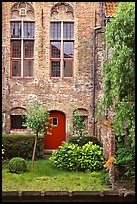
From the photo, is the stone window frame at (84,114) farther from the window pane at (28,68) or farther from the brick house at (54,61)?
the window pane at (28,68)

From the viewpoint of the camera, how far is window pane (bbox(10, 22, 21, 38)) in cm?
1667

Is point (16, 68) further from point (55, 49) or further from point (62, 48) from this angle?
point (62, 48)

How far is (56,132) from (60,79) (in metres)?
2.70

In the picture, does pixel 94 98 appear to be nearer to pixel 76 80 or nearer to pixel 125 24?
pixel 76 80

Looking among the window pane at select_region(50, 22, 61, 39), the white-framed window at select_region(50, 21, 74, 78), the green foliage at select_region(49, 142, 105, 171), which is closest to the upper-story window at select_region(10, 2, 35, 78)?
the window pane at select_region(50, 22, 61, 39)

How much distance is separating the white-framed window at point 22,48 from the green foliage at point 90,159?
218 inches

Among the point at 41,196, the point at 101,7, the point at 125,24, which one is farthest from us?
the point at 101,7

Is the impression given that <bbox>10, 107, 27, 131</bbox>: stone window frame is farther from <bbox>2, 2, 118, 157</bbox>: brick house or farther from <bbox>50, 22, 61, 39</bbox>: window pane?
<bbox>50, 22, 61, 39</bbox>: window pane

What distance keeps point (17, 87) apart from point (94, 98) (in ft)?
12.9

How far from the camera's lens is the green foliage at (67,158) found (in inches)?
520

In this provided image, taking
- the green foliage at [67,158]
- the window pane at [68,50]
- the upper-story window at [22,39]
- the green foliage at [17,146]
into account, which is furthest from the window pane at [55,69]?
the green foliage at [67,158]

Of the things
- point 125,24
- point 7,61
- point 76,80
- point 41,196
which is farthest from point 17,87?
point 125,24

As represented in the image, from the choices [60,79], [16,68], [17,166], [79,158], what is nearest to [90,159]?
[79,158]

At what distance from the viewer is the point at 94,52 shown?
1688 cm
